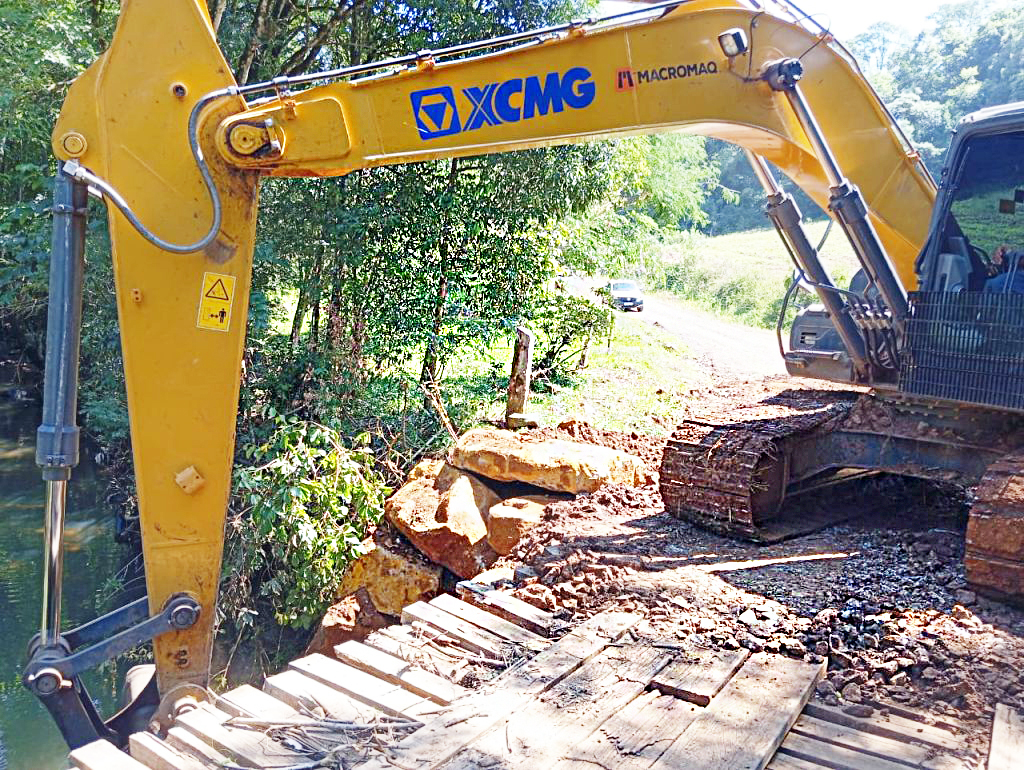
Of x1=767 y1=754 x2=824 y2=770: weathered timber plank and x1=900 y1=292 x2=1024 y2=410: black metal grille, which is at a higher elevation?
x1=900 y1=292 x2=1024 y2=410: black metal grille

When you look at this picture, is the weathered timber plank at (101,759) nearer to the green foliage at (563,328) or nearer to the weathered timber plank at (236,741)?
the weathered timber plank at (236,741)

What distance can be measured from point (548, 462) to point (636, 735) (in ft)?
12.2

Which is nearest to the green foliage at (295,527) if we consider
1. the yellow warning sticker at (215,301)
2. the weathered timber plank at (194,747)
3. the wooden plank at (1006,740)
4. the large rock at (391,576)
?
the large rock at (391,576)

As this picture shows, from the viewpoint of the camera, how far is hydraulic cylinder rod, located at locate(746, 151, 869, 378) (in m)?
5.58

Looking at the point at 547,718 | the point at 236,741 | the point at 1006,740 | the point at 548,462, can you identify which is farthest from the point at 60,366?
the point at 1006,740

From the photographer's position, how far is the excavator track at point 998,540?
4301 millimetres

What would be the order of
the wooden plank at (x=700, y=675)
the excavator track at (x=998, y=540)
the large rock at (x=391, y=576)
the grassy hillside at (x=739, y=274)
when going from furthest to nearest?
the grassy hillside at (x=739, y=274) → the large rock at (x=391, y=576) → the excavator track at (x=998, y=540) → the wooden plank at (x=700, y=675)

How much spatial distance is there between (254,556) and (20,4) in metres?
6.40

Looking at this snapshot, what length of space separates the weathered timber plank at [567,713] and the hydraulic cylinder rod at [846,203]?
2.41 meters

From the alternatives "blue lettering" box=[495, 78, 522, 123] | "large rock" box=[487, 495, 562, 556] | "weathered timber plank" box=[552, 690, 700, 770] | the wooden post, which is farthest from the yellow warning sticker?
the wooden post

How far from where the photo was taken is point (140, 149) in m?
4.07

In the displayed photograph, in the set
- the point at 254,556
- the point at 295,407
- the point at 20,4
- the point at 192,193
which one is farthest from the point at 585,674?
the point at 20,4

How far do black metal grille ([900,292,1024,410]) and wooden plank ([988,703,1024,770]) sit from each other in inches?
70.2

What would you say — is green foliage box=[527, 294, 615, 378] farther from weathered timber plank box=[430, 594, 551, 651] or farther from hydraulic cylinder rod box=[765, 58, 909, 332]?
weathered timber plank box=[430, 594, 551, 651]
